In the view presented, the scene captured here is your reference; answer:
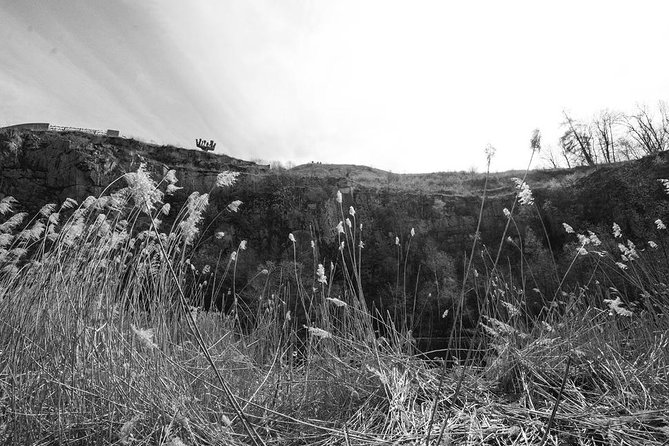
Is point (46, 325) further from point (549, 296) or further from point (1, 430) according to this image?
point (549, 296)

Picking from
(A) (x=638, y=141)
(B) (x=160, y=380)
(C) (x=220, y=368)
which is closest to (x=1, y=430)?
(B) (x=160, y=380)

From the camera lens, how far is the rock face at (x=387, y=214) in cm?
799

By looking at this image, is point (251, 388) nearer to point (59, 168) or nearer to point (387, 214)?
point (387, 214)

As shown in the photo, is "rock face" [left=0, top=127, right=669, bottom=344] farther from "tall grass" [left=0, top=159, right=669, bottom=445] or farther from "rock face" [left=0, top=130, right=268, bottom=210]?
"tall grass" [left=0, top=159, right=669, bottom=445]

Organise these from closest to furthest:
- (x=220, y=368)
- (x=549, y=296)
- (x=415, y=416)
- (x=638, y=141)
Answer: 1. (x=415, y=416)
2. (x=220, y=368)
3. (x=549, y=296)
4. (x=638, y=141)

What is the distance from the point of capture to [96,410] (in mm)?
1606

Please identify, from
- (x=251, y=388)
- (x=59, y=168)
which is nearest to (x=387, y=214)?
(x=251, y=388)

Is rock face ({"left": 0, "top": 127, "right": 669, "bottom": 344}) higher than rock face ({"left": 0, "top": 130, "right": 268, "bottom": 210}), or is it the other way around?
rock face ({"left": 0, "top": 130, "right": 268, "bottom": 210})

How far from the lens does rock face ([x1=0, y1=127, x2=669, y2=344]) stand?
799 centimetres

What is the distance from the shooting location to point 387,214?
30.2 feet

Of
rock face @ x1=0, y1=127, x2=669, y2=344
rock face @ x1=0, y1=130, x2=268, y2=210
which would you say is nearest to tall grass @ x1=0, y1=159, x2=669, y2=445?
rock face @ x1=0, y1=127, x2=669, y2=344

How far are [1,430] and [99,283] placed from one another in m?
0.71

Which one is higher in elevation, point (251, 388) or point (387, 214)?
point (387, 214)

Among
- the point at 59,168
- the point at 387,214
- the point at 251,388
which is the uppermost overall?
the point at 59,168
